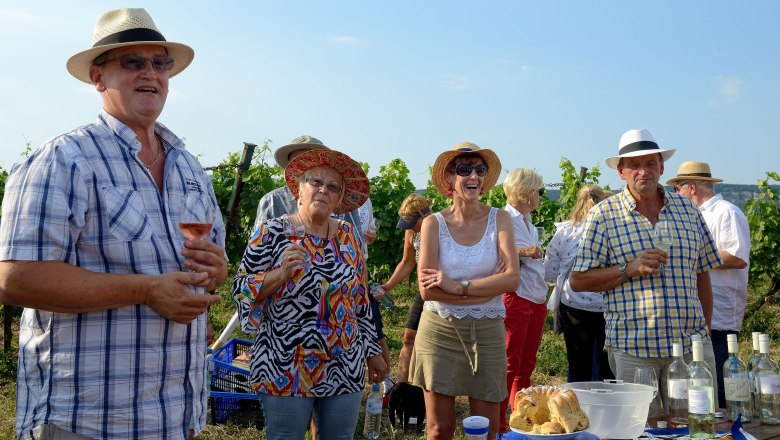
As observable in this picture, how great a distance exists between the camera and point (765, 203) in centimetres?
987

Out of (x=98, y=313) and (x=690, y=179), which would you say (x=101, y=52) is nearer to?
(x=98, y=313)

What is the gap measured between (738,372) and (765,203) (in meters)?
8.13

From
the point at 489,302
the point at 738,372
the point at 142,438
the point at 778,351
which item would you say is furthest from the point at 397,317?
the point at 142,438

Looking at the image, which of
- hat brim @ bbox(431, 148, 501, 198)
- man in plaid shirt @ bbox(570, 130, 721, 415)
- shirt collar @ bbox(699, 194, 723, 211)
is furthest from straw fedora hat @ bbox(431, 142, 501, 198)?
shirt collar @ bbox(699, 194, 723, 211)

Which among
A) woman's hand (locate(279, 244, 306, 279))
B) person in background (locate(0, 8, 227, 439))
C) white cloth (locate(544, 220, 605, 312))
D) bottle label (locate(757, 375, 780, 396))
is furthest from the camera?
white cloth (locate(544, 220, 605, 312))

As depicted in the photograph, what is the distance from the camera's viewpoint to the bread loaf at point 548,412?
208 centimetres

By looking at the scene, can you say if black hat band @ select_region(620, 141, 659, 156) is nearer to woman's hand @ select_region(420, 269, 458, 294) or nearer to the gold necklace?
woman's hand @ select_region(420, 269, 458, 294)

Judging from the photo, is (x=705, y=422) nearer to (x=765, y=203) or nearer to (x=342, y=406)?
(x=342, y=406)

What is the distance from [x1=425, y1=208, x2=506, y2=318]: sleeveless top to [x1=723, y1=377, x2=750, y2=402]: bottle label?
1206mm

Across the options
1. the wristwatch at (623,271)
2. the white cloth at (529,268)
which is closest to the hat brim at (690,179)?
the white cloth at (529,268)

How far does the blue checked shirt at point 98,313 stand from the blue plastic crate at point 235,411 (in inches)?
121

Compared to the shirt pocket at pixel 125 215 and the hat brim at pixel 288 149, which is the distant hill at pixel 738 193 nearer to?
the hat brim at pixel 288 149

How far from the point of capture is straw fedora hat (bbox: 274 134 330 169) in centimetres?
480

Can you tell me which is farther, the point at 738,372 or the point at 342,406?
the point at 342,406
